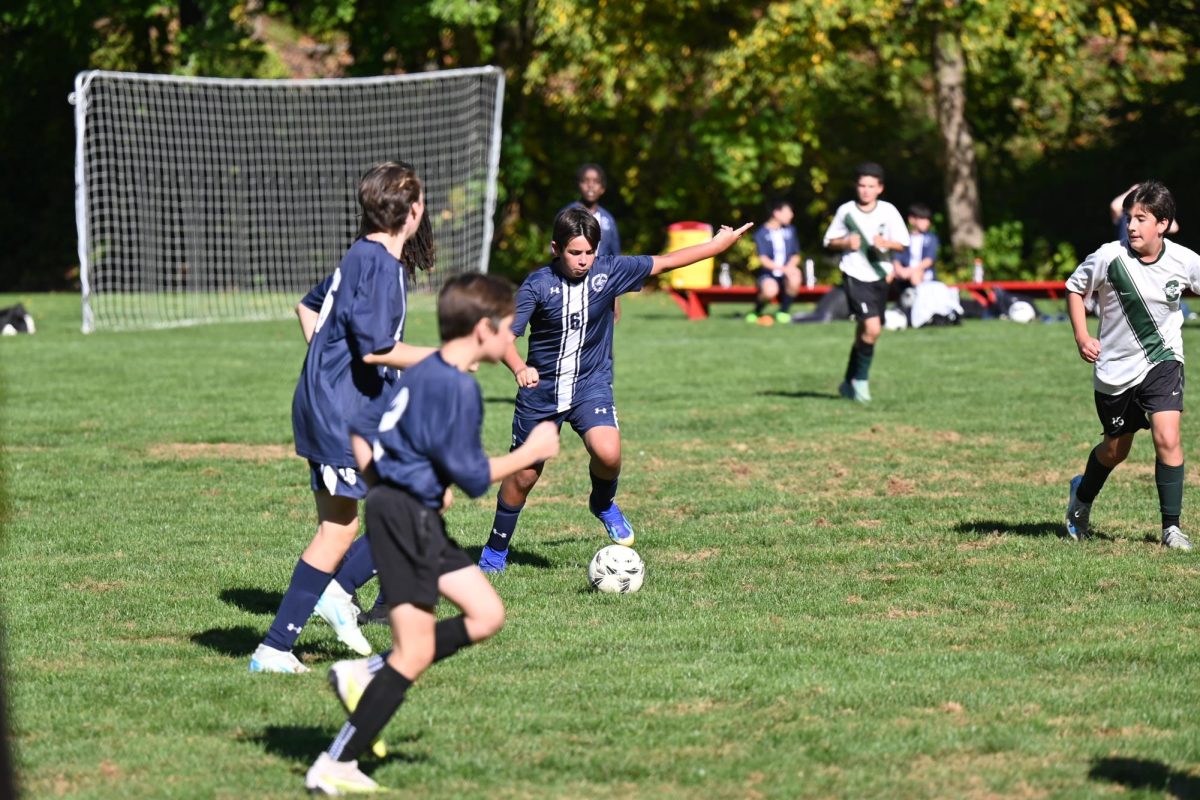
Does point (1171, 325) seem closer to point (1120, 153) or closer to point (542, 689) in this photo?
point (542, 689)

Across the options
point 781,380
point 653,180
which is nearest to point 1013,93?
point 653,180

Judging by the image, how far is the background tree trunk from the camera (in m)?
28.3

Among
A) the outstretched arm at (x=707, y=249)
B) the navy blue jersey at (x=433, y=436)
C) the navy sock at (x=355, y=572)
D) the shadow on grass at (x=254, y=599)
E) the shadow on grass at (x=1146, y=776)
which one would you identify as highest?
the outstretched arm at (x=707, y=249)

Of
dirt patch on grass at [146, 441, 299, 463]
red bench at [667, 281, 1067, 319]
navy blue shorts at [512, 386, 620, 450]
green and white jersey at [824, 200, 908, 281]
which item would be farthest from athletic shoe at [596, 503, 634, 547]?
red bench at [667, 281, 1067, 319]

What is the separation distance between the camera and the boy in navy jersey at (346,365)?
18.2 feet

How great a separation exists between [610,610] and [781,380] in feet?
30.0

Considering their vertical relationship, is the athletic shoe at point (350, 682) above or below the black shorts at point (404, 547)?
below

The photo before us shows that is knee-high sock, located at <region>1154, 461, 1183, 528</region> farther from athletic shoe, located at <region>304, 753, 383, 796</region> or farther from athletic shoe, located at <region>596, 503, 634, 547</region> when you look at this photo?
athletic shoe, located at <region>304, 753, 383, 796</region>

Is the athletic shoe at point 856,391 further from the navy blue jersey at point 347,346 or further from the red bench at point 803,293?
the red bench at point 803,293

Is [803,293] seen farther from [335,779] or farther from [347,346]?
[335,779]

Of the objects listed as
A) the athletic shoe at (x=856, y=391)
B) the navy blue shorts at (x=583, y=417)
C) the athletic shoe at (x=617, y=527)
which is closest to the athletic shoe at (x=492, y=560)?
the navy blue shorts at (x=583, y=417)

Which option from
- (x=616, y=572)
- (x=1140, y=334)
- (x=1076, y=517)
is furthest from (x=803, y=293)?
(x=616, y=572)

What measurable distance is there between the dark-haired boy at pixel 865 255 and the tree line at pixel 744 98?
45.1 feet

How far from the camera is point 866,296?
13992mm
